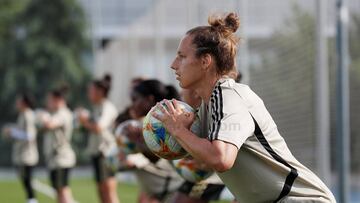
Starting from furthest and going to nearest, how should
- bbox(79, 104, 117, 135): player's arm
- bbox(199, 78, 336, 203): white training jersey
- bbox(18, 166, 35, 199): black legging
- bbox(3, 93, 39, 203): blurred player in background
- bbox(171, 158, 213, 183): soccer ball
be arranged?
bbox(3, 93, 39, 203): blurred player in background → bbox(18, 166, 35, 199): black legging → bbox(79, 104, 117, 135): player's arm → bbox(171, 158, 213, 183): soccer ball → bbox(199, 78, 336, 203): white training jersey

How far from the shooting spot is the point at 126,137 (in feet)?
27.6

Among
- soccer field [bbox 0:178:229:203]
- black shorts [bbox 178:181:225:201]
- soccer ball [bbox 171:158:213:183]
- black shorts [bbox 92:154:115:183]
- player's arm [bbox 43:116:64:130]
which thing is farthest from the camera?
soccer field [bbox 0:178:229:203]

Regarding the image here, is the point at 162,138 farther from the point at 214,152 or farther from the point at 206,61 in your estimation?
the point at 214,152

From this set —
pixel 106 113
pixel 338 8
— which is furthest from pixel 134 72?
pixel 338 8

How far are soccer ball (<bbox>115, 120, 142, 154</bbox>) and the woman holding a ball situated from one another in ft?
11.7

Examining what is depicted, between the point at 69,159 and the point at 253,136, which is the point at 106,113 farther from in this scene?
the point at 253,136

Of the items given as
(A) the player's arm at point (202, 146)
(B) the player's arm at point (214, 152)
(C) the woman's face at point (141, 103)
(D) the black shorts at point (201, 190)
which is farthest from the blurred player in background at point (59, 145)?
(B) the player's arm at point (214, 152)

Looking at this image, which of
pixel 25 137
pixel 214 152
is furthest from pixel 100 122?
pixel 214 152

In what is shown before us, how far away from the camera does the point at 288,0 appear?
10617mm

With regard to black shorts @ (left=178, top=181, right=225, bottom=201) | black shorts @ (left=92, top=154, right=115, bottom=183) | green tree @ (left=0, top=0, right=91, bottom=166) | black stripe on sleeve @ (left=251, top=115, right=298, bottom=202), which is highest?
black stripe on sleeve @ (left=251, top=115, right=298, bottom=202)

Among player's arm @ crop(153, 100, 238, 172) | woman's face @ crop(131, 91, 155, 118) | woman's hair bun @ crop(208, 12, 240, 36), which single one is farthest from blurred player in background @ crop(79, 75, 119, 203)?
player's arm @ crop(153, 100, 238, 172)

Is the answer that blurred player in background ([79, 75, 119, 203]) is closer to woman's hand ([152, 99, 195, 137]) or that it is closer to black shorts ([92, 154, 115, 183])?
black shorts ([92, 154, 115, 183])

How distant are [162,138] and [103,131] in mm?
7755

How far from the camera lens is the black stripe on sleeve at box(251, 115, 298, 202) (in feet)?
14.9
